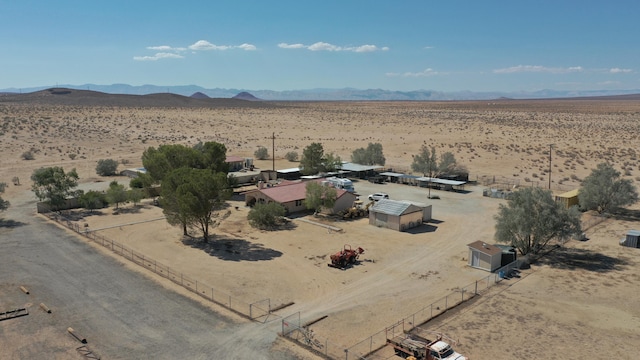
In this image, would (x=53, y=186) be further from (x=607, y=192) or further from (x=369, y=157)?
(x=607, y=192)

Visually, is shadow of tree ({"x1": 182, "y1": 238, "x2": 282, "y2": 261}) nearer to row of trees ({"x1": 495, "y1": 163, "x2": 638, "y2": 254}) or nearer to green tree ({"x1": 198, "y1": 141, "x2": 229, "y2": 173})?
green tree ({"x1": 198, "y1": 141, "x2": 229, "y2": 173})

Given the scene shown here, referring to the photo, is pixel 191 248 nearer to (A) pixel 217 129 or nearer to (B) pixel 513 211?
(B) pixel 513 211

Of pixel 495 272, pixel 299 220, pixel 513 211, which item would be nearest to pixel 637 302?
pixel 495 272

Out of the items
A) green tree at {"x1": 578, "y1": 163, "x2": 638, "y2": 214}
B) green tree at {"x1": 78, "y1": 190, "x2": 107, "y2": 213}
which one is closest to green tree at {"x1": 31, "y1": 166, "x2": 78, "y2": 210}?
green tree at {"x1": 78, "y1": 190, "x2": 107, "y2": 213}

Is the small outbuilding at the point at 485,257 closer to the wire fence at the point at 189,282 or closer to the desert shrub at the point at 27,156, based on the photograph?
the wire fence at the point at 189,282

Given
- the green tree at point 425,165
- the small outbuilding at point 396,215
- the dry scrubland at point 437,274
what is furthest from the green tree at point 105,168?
the green tree at point 425,165
